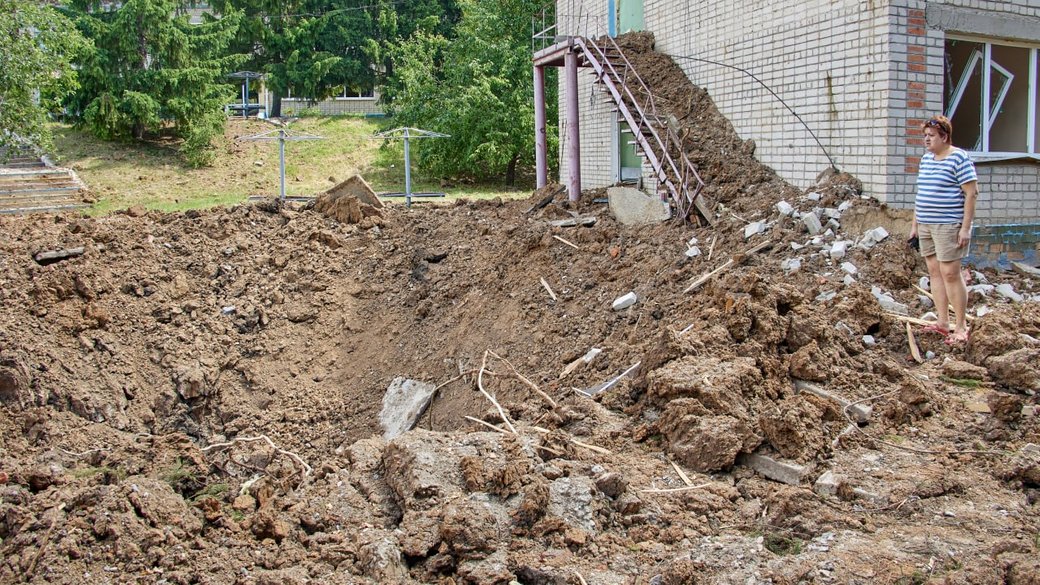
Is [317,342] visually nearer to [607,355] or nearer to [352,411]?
[352,411]

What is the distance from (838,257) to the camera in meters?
8.36

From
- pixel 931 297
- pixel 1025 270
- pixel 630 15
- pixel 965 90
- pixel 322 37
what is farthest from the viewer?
pixel 322 37

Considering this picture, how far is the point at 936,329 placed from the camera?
23.6 ft

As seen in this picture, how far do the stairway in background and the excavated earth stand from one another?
266 inches

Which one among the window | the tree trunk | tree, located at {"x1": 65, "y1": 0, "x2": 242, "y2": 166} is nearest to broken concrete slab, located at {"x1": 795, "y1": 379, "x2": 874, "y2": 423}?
the window

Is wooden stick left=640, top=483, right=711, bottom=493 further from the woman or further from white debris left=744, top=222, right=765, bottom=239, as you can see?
white debris left=744, top=222, right=765, bottom=239

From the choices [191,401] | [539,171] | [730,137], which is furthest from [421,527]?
[539,171]

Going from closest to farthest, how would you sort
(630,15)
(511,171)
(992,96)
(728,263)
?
(728,263), (992,96), (630,15), (511,171)

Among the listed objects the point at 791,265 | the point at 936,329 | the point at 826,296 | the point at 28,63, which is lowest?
the point at 936,329

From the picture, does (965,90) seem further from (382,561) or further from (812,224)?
(382,561)

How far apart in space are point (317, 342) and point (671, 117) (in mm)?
5616

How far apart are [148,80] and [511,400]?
71.9 ft

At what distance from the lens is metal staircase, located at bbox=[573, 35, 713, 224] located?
10.4 meters

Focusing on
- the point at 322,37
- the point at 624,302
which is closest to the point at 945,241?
the point at 624,302
